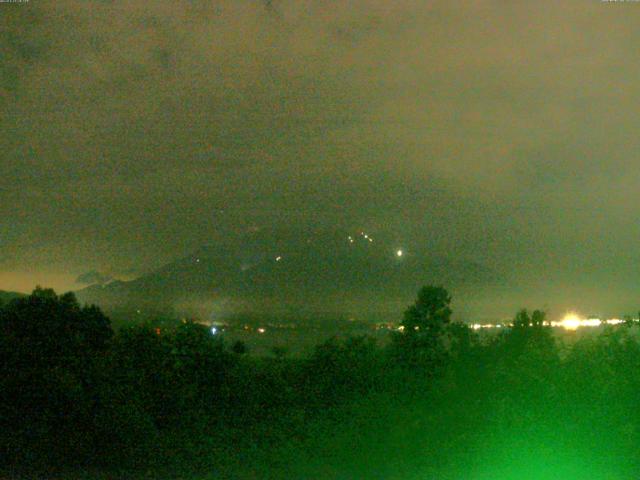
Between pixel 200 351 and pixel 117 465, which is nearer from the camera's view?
pixel 117 465

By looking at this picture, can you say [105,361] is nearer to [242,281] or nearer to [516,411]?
[516,411]

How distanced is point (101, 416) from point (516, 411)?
18.0ft

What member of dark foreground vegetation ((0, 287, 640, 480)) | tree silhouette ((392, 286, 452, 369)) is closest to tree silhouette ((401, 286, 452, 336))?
tree silhouette ((392, 286, 452, 369))

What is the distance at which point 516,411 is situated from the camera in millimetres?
10430

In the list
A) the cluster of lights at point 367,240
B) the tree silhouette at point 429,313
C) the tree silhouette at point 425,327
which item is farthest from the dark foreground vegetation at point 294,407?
the cluster of lights at point 367,240

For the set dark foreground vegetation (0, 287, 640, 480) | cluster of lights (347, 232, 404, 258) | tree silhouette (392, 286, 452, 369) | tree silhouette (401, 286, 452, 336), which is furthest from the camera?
cluster of lights (347, 232, 404, 258)

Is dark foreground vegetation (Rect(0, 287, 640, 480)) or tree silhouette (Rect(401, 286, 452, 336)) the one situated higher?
tree silhouette (Rect(401, 286, 452, 336))

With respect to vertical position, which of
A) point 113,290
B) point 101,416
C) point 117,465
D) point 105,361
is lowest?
point 117,465

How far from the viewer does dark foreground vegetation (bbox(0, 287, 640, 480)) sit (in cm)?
977

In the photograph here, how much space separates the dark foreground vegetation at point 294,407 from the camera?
977 centimetres

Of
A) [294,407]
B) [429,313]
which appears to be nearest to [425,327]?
A: [429,313]

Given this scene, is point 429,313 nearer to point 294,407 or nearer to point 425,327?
point 425,327

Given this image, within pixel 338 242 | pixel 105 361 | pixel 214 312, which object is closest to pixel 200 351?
pixel 105 361

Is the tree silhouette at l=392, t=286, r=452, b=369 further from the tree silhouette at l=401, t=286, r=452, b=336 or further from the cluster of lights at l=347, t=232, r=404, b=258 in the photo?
the cluster of lights at l=347, t=232, r=404, b=258
